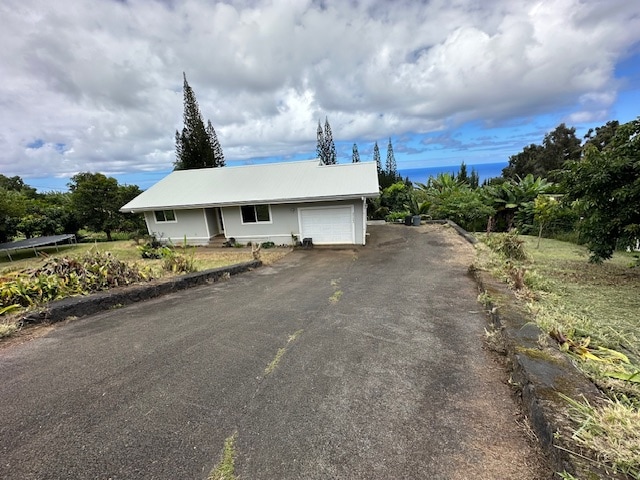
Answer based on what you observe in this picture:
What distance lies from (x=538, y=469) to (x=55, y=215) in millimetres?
22993

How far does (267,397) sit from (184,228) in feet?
45.9

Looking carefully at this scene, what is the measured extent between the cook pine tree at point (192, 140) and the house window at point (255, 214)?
17.2m

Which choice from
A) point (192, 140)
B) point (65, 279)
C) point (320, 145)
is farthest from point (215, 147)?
point (65, 279)

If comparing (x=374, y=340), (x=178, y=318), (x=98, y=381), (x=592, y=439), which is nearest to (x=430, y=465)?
(x=592, y=439)

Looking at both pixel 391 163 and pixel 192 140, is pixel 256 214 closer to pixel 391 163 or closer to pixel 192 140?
pixel 192 140

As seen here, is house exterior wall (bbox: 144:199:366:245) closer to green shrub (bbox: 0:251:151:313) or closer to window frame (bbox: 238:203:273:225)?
window frame (bbox: 238:203:273:225)

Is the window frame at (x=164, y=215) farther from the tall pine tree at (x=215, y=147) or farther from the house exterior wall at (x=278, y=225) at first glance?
the tall pine tree at (x=215, y=147)

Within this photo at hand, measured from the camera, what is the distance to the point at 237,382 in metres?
3.18

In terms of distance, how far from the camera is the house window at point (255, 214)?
1409 cm

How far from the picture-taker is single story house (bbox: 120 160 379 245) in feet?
43.1

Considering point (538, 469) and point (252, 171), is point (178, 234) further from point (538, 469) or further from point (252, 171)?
point (538, 469)

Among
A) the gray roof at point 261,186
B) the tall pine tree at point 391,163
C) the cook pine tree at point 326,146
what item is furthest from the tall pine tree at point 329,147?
the gray roof at point 261,186

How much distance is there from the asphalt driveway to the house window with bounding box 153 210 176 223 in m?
10.6

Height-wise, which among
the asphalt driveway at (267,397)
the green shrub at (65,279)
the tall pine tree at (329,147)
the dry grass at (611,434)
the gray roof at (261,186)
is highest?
the tall pine tree at (329,147)
